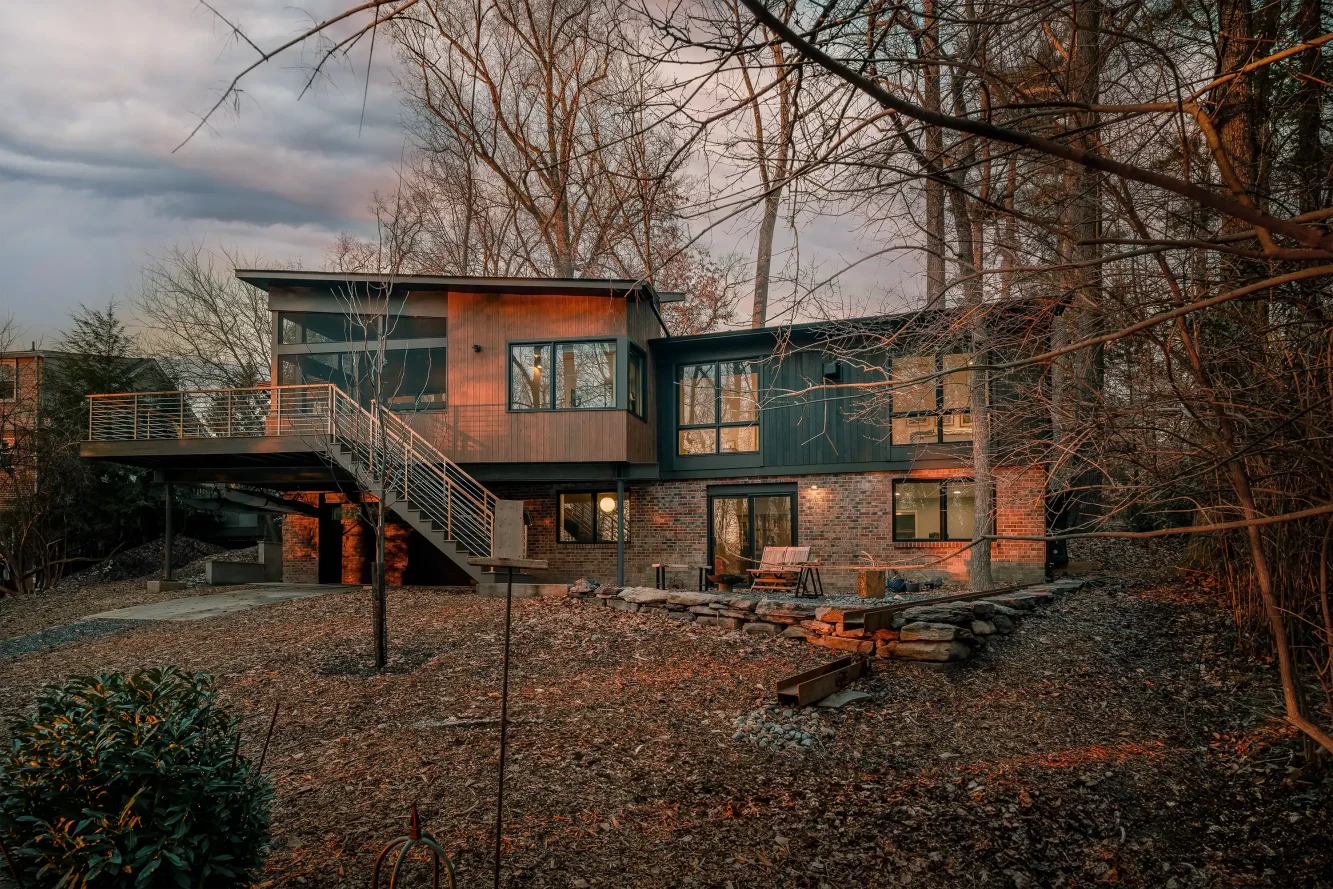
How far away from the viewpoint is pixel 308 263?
86.4ft

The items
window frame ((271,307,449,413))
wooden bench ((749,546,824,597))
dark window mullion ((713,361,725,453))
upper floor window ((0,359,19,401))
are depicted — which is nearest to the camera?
wooden bench ((749,546,824,597))

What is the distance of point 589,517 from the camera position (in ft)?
54.6

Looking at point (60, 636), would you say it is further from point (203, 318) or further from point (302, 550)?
point (203, 318)

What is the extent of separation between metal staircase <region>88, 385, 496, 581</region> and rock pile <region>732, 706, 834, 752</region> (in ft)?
20.6

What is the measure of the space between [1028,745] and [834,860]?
2369 millimetres

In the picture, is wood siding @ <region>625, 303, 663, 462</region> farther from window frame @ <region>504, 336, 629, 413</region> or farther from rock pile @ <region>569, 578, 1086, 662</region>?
rock pile @ <region>569, 578, 1086, 662</region>

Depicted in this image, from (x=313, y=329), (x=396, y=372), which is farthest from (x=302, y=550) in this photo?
(x=313, y=329)

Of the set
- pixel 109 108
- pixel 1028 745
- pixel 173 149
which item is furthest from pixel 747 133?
pixel 1028 745

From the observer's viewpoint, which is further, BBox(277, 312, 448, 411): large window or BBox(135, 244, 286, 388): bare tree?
BBox(135, 244, 286, 388): bare tree

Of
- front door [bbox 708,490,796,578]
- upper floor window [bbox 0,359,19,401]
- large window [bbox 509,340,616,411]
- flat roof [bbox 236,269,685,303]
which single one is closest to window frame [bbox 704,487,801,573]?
front door [bbox 708,490,796,578]

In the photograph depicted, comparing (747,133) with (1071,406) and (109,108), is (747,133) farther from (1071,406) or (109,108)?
(1071,406)

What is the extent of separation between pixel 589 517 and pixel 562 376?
3221 mm

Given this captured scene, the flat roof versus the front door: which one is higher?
the flat roof

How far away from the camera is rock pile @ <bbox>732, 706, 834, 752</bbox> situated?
5.81m
